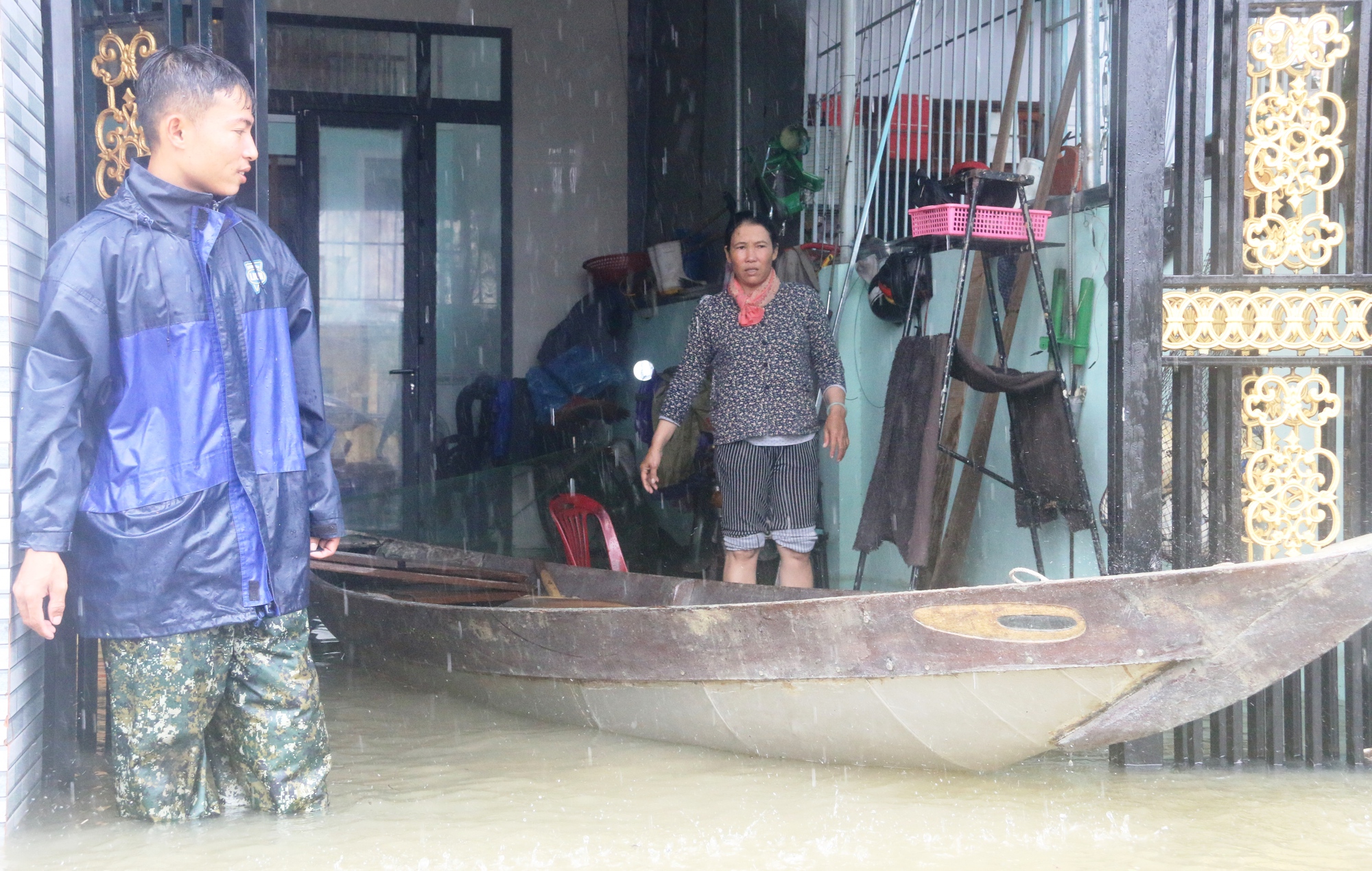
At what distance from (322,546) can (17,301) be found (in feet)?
2.98

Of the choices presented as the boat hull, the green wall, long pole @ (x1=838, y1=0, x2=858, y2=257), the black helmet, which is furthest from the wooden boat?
long pole @ (x1=838, y1=0, x2=858, y2=257)

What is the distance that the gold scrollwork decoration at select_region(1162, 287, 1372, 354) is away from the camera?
3152 mm

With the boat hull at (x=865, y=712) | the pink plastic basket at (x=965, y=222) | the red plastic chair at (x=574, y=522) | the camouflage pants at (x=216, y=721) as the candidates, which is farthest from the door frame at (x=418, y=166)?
the camouflage pants at (x=216, y=721)

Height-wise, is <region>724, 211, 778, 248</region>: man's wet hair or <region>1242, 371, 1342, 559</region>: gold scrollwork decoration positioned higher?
<region>724, 211, 778, 248</region>: man's wet hair

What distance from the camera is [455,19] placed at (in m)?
8.59

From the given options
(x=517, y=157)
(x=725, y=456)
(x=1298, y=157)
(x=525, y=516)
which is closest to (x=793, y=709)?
(x=725, y=456)

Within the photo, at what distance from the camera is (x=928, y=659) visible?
2736mm

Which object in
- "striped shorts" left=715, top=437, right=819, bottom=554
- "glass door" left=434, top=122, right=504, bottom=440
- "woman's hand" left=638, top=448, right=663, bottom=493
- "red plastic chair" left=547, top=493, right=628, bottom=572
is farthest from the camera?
"glass door" left=434, top=122, right=504, bottom=440

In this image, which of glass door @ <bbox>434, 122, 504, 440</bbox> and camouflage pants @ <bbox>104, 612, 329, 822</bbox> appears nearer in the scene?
camouflage pants @ <bbox>104, 612, 329, 822</bbox>

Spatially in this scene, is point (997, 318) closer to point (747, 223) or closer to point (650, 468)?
point (747, 223)

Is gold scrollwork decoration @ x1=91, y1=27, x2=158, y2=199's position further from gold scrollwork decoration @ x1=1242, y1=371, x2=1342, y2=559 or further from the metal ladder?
gold scrollwork decoration @ x1=1242, y1=371, x2=1342, y2=559

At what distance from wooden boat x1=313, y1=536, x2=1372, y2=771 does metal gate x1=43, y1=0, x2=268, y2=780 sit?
1101 millimetres

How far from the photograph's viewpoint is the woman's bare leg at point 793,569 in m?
4.58

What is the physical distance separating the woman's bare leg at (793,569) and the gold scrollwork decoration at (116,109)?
8.73 ft
